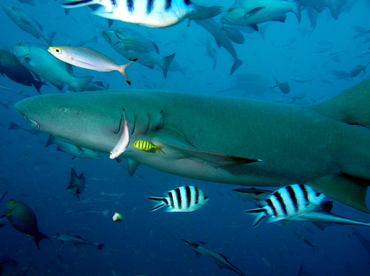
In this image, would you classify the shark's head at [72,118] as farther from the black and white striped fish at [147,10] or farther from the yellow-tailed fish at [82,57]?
the black and white striped fish at [147,10]

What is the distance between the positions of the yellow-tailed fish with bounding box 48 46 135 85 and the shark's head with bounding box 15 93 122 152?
0.44 meters

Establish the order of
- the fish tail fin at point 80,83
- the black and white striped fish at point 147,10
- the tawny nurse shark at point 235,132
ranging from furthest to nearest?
1. the fish tail fin at point 80,83
2. the tawny nurse shark at point 235,132
3. the black and white striped fish at point 147,10

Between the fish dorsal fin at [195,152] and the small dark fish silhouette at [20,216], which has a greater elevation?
the fish dorsal fin at [195,152]

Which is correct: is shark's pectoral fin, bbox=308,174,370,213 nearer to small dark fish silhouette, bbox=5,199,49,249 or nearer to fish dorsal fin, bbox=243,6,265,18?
fish dorsal fin, bbox=243,6,265,18

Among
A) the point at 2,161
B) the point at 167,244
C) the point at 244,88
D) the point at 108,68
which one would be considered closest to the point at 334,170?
the point at 108,68

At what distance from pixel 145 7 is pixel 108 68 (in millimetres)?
1071

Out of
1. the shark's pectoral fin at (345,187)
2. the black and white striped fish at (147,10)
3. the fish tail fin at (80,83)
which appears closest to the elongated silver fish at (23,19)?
the fish tail fin at (80,83)

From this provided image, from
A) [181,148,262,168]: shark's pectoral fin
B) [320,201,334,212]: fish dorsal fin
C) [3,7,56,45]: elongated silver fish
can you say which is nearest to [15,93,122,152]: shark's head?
[181,148,262,168]: shark's pectoral fin

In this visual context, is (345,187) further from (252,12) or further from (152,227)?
(152,227)

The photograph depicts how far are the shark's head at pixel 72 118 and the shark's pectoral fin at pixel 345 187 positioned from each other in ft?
7.59

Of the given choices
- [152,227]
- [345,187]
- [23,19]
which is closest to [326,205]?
[345,187]

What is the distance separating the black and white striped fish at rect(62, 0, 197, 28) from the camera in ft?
4.58

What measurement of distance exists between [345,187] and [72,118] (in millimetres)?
2880

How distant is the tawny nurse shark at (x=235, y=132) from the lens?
1908mm
